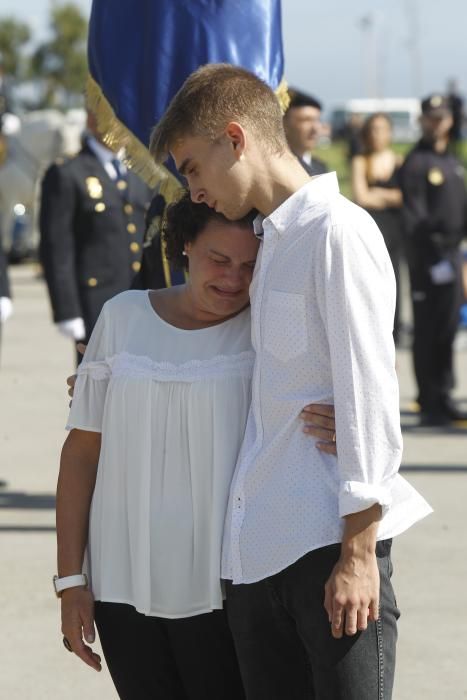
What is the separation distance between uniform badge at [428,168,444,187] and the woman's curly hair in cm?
618

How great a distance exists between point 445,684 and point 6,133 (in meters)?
16.9

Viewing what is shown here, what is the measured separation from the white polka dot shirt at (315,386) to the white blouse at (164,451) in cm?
8

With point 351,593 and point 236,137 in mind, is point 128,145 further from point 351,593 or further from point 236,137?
point 351,593

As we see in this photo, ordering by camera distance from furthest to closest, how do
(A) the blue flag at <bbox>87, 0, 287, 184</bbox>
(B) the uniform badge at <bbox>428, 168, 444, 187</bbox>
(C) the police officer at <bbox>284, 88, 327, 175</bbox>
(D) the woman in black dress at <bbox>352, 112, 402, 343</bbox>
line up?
(D) the woman in black dress at <bbox>352, 112, 402, 343</bbox>
(B) the uniform badge at <bbox>428, 168, 444, 187</bbox>
(C) the police officer at <bbox>284, 88, 327, 175</bbox>
(A) the blue flag at <bbox>87, 0, 287, 184</bbox>

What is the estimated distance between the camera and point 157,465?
2.71 metres

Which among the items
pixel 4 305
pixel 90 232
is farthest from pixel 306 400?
pixel 4 305

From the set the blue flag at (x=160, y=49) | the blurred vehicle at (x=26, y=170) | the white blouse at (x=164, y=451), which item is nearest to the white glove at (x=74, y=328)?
the blue flag at (x=160, y=49)

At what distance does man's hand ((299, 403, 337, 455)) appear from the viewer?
2498 mm

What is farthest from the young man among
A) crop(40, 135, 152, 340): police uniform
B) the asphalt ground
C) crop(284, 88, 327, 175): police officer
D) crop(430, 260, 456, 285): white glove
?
crop(430, 260, 456, 285): white glove

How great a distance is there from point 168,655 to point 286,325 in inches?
30.5

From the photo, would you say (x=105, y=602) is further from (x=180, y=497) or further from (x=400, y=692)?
A: (x=400, y=692)

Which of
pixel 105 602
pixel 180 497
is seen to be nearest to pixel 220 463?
pixel 180 497

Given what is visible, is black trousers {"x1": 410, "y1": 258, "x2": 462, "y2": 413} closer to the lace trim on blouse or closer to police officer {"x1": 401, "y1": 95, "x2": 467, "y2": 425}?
police officer {"x1": 401, "y1": 95, "x2": 467, "y2": 425}

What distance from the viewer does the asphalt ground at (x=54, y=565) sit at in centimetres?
445
